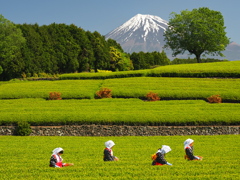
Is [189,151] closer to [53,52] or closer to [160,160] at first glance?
[160,160]

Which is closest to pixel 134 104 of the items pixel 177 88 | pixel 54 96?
pixel 177 88

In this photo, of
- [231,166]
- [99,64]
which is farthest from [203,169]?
[99,64]

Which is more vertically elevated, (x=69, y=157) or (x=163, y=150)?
(x=163, y=150)

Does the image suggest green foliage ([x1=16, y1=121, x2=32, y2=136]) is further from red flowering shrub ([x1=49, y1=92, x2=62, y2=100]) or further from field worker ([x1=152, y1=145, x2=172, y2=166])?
field worker ([x1=152, y1=145, x2=172, y2=166])

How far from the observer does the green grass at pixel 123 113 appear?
2762 centimetres

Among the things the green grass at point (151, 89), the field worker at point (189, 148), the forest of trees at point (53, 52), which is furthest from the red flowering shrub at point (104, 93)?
the forest of trees at point (53, 52)

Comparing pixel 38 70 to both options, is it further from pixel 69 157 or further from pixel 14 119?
pixel 69 157

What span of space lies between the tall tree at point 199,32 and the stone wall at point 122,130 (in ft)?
168

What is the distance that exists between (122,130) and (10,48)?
53.6 m

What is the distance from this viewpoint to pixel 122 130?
90.0 feet

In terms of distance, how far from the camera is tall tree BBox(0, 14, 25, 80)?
71688 millimetres

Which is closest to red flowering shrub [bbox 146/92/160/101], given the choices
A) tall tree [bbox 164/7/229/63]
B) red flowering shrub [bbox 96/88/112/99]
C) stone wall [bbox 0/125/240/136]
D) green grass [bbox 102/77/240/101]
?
green grass [bbox 102/77/240/101]

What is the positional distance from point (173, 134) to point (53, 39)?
68.4 m

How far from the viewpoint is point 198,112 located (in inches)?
1171
